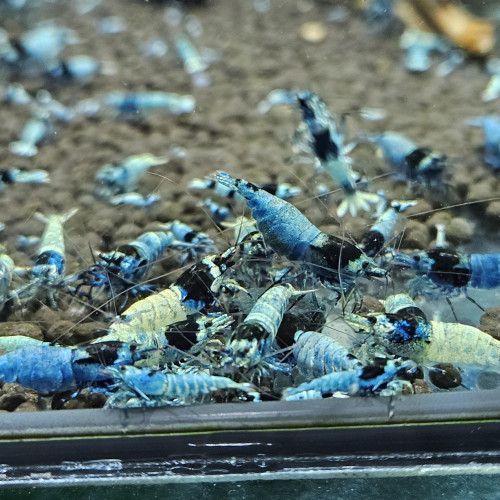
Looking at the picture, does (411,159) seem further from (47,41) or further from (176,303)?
(47,41)

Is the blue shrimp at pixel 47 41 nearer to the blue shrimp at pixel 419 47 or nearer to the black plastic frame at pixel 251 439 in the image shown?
the blue shrimp at pixel 419 47

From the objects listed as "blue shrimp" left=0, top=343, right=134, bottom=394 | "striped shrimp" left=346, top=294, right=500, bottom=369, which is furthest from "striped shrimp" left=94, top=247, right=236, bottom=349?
"striped shrimp" left=346, top=294, right=500, bottom=369

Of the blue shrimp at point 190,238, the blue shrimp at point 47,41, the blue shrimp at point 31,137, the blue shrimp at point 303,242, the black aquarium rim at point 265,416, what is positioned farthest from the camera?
the blue shrimp at point 47,41

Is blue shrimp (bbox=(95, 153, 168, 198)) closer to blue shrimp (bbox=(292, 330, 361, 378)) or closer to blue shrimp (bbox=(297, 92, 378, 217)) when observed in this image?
blue shrimp (bbox=(297, 92, 378, 217))

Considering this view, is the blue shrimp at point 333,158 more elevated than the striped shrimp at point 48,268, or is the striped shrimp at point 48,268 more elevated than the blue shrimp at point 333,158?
the blue shrimp at point 333,158

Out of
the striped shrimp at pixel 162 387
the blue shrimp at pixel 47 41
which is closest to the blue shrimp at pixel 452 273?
the striped shrimp at pixel 162 387

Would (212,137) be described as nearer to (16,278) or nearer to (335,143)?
(335,143)

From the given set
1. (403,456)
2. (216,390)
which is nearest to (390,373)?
(403,456)
